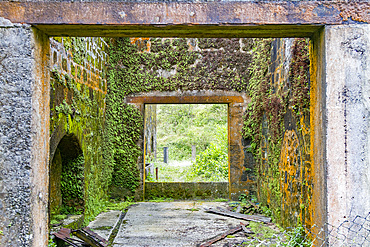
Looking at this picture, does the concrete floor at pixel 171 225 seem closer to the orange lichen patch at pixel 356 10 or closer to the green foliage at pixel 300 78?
the green foliage at pixel 300 78

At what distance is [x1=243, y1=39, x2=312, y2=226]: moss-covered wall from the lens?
3.79 m

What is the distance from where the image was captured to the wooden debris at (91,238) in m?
4.13

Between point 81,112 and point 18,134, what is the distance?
2.63 m

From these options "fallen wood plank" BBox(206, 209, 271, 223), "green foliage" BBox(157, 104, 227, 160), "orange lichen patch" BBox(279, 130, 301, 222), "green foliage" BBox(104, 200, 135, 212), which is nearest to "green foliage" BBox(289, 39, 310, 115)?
"orange lichen patch" BBox(279, 130, 301, 222)

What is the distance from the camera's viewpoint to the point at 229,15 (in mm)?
2412

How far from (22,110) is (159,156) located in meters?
16.0

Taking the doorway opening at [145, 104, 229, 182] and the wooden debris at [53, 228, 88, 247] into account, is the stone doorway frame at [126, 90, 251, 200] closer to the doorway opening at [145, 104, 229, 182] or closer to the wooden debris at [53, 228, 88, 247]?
the wooden debris at [53, 228, 88, 247]

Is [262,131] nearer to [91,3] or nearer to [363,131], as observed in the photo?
[363,131]

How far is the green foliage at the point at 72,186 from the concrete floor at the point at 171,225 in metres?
0.82

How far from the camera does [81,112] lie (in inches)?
195

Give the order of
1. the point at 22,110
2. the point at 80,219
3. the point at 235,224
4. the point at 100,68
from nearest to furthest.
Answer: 1. the point at 22,110
2. the point at 80,219
3. the point at 235,224
4. the point at 100,68

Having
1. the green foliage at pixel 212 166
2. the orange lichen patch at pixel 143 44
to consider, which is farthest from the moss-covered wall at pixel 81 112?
the green foliage at pixel 212 166

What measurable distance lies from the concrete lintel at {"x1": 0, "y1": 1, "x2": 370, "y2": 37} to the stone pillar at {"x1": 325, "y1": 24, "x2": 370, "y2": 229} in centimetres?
14

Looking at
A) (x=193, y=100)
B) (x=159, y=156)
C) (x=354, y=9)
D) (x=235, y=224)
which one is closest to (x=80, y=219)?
(x=235, y=224)
